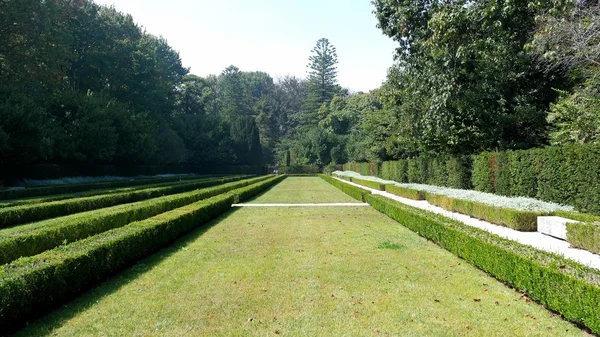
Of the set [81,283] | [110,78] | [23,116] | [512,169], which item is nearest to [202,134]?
[110,78]

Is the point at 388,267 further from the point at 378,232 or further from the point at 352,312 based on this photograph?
the point at 378,232

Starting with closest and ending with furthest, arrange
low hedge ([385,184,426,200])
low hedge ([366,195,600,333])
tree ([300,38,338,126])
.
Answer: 1. low hedge ([366,195,600,333])
2. low hedge ([385,184,426,200])
3. tree ([300,38,338,126])

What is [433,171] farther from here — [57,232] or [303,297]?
[57,232]

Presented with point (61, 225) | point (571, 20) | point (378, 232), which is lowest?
point (378, 232)

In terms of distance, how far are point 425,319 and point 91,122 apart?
32341 mm

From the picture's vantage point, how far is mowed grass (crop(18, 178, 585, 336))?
3904 millimetres

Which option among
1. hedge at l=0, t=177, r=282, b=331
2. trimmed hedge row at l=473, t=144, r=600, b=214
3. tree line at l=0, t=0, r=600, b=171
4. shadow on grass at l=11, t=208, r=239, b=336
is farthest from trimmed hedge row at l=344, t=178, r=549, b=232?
hedge at l=0, t=177, r=282, b=331

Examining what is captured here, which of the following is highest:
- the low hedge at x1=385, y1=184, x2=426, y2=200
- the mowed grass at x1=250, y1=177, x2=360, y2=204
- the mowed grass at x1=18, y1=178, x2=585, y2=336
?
the mowed grass at x1=18, y1=178, x2=585, y2=336

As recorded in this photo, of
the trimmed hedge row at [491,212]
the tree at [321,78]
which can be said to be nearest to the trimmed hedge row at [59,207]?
the trimmed hedge row at [491,212]

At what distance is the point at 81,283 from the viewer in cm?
502

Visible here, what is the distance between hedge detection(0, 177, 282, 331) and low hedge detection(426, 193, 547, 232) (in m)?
8.45

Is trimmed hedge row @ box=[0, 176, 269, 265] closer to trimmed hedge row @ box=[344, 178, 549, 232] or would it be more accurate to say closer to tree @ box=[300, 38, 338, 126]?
trimmed hedge row @ box=[344, 178, 549, 232]

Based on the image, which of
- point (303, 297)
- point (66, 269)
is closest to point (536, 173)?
point (303, 297)

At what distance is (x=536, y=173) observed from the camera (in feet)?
40.8
